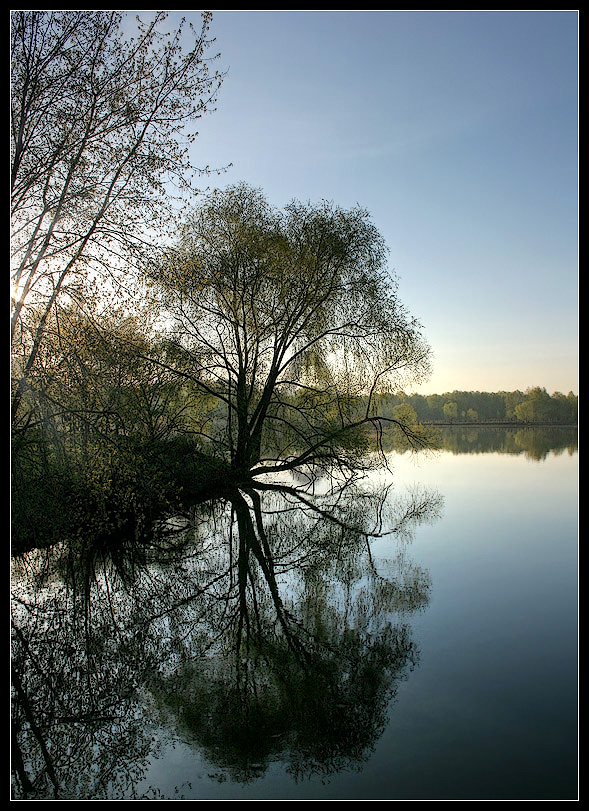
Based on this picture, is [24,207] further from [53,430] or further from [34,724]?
[34,724]

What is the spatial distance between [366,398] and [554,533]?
9.46 meters

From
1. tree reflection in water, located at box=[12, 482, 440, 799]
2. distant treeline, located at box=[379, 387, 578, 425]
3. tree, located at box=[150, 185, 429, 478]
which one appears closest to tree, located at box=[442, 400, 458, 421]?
distant treeline, located at box=[379, 387, 578, 425]

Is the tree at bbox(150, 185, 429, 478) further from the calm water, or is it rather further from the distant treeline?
the distant treeline

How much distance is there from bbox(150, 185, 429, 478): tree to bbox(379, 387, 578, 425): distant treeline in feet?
171

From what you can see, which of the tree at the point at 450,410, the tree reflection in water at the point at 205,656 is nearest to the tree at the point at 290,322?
the tree reflection in water at the point at 205,656

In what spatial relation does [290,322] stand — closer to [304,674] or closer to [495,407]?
[304,674]

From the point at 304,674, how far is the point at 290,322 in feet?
48.5

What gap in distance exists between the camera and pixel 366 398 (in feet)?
63.9

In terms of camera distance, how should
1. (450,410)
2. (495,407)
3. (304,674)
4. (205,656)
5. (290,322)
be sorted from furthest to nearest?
(495,407)
(450,410)
(290,322)
(205,656)
(304,674)

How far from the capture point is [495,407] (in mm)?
82750

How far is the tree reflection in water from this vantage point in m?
3.63

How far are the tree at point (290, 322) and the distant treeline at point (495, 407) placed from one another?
52.0 metres

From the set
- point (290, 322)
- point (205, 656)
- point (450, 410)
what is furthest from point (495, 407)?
point (205, 656)

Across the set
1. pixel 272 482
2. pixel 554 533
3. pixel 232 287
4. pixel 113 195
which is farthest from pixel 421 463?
pixel 113 195
